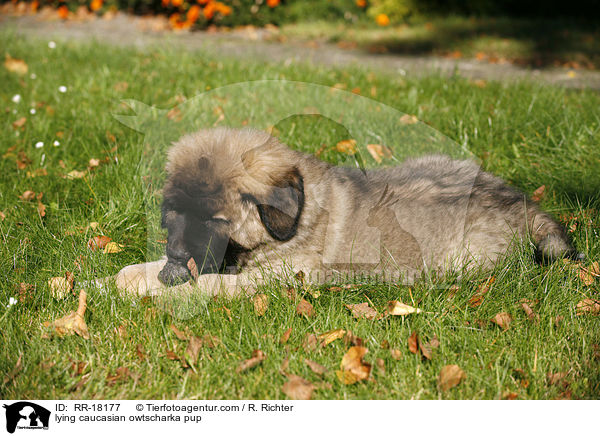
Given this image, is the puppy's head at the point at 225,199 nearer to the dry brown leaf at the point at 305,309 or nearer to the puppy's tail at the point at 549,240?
the dry brown leaf at the point at 305,309

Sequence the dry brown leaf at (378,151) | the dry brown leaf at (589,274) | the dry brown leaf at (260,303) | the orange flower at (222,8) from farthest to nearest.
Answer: the orange flower at (222,8), the dry brown leaf at (378,151), the dry brown leaf at (589,274), the dry brown leaf at (260,303)

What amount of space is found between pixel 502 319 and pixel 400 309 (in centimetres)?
50

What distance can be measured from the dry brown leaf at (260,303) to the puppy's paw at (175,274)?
37 centimetres

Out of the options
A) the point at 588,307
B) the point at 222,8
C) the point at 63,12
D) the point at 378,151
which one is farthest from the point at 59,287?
the point at 63,12

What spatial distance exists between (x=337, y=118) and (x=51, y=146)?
8.36ft

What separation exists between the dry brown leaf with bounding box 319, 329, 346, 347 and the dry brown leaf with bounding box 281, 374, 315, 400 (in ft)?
0.91

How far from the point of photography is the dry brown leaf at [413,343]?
247 cm

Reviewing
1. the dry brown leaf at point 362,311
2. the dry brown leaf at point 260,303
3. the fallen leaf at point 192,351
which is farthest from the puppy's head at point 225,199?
the dry brown leaf at point 362,311

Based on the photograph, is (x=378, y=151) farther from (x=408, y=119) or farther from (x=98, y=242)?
(x=98, y=242)

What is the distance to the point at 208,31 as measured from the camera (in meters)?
11.2

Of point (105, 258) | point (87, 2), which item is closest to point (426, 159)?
point (105, 258)

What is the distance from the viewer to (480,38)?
10.3 m

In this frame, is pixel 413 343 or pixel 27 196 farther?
pixel 27 196
